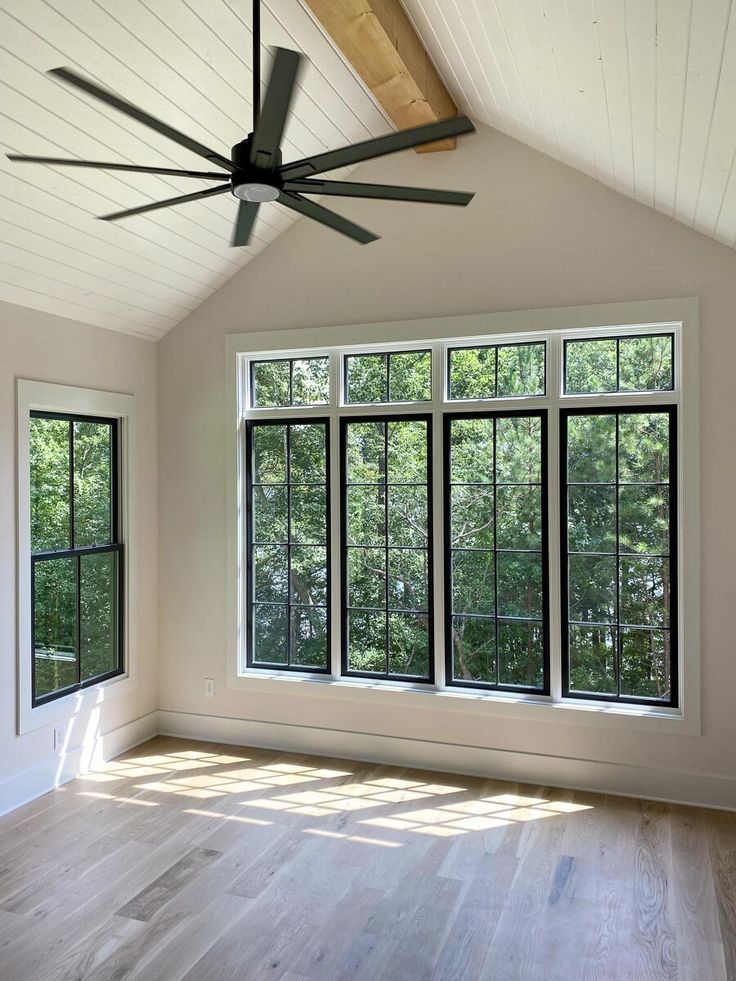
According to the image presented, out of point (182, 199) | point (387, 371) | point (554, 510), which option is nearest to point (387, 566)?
point (554, 510)

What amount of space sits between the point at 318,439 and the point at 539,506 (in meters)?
1.44

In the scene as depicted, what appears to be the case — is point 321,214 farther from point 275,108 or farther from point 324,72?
point 324,72

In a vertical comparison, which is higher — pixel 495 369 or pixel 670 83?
pixel 670 83

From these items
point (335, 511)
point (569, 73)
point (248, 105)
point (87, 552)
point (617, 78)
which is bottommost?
point (87, 552)

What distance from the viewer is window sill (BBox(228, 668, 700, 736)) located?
3.86 m

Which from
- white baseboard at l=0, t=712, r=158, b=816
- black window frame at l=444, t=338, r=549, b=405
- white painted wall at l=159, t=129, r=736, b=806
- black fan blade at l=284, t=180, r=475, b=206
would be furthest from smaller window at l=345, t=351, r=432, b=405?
white baseboard at l=0, t=712, r=158, b=816

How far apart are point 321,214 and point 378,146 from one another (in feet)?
1.35

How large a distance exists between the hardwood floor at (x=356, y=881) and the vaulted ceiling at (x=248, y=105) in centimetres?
280

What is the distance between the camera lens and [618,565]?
13.1 ft

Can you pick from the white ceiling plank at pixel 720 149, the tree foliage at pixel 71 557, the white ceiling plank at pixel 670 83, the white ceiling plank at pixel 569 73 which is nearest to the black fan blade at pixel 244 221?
the white ceiling plank at pixel 569 73

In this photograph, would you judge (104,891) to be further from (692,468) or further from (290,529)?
(692,468)

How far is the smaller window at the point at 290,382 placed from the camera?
15.2ft

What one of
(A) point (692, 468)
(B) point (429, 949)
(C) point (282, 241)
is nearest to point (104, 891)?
(B) point (429, 949)

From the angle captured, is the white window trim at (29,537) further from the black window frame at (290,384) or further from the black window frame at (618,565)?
the black window frame at (618,565)
